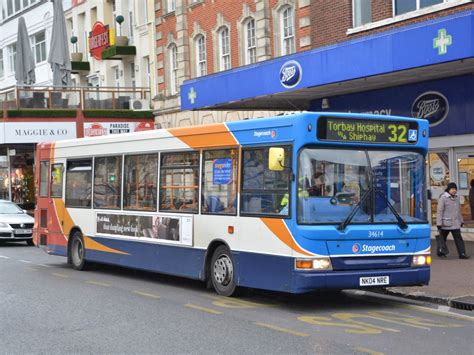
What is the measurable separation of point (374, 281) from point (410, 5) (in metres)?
10.5

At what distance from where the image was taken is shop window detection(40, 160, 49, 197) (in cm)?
1789

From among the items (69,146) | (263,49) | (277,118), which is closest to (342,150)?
(277,118)

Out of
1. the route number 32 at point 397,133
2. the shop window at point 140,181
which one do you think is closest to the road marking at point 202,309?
the shop window at point 140,181

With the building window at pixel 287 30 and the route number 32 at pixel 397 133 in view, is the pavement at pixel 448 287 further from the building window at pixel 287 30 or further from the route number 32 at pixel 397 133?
the building window at pixel 287 30

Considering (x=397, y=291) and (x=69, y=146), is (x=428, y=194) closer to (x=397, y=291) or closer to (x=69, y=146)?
(x=397, y=291)

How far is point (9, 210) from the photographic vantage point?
998 inches

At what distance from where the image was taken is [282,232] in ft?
35.5

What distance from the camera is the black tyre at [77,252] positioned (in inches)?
643

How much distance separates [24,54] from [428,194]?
31.6 metres

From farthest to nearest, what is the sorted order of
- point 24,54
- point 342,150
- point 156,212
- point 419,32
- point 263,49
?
point 24,54 → point 263,49 → point 419,32 → point 156,212 → point 342,150

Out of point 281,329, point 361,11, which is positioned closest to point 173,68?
point 361,11

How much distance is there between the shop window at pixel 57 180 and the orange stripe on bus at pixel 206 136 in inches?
188

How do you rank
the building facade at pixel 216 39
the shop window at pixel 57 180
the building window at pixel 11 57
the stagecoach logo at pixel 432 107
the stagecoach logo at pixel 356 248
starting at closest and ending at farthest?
the stagecoach logo at pixel 356 248 < the shop window at pixel 57 180 < the stagecoach logo at pixel 432 107 < the building facade at pixel 216 39 < the building window at pixel 11 57

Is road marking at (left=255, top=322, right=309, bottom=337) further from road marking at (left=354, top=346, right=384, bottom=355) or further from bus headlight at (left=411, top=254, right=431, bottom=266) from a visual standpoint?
Answer: bus headlight at (left=411, top=254, right=431, bottom=266)
